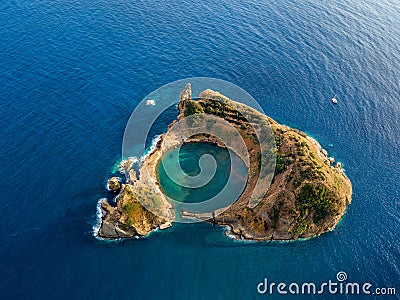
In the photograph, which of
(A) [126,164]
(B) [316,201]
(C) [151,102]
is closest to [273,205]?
(B) [316,201]

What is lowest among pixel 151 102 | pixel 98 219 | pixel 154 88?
pixel 98 219

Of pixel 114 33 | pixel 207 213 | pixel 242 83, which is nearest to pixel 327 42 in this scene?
pixel 242 83

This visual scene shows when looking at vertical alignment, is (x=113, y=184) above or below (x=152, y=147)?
below

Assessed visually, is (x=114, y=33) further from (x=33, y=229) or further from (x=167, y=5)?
(x=33, y=229)

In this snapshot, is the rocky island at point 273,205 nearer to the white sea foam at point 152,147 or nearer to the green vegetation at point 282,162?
the green vegetation at point 282,162

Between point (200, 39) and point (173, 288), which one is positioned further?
point (200, 39)

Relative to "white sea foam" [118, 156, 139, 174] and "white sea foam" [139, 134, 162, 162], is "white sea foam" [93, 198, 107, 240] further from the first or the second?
"white sea foam" [139, 134, 162, 162]

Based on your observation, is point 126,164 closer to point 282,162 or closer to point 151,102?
point 151,102

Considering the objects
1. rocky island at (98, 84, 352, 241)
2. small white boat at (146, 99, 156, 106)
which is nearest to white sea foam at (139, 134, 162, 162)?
rocky island at (98, 84, 352, 241)

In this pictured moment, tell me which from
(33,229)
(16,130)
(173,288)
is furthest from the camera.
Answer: (16,130)

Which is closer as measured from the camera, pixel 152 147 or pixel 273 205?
pixel 273 205
